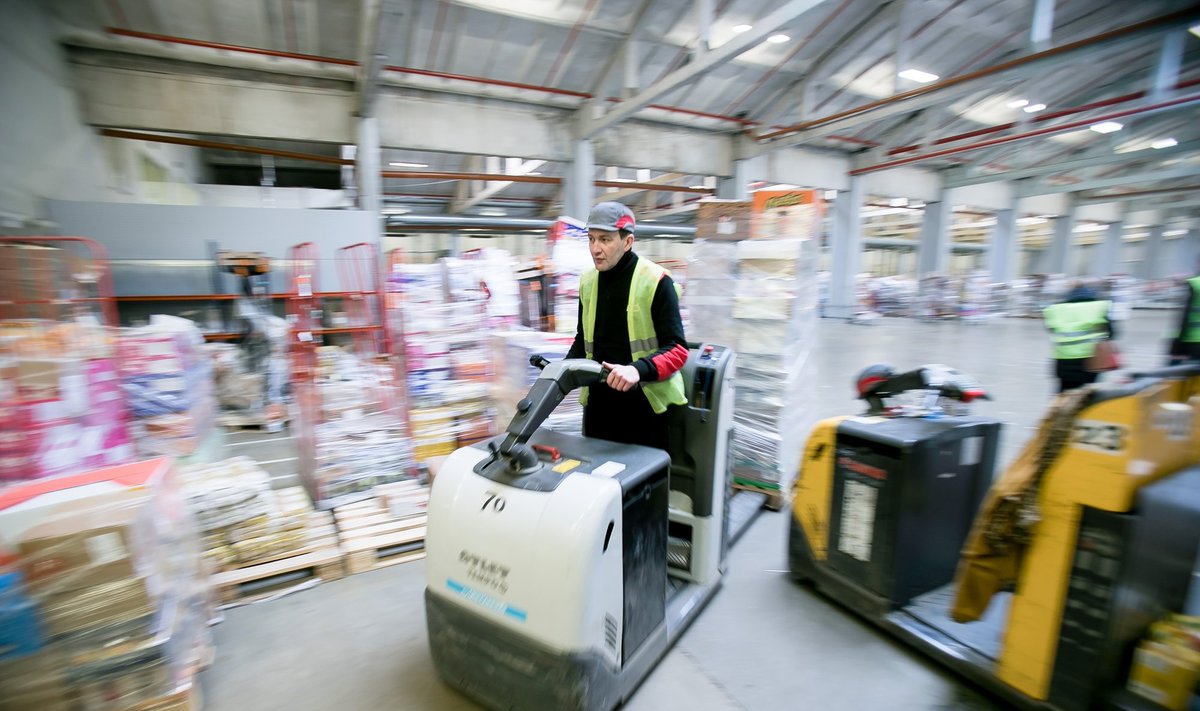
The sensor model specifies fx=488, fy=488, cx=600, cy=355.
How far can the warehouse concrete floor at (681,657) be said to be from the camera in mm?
1853

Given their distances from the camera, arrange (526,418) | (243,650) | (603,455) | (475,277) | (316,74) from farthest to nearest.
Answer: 1. (316,74)
2. (475,277)
3. (243,650)
4. (603,455)
5. (526,418)

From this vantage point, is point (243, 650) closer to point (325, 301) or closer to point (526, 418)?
point (526, 418)

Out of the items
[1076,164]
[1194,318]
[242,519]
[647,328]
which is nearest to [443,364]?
[242,519]

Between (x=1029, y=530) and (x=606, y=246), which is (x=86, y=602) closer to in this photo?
(x=606, y=246)

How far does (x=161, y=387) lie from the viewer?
3.79 metres

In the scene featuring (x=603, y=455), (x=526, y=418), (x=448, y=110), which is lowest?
(x=603, y=455)

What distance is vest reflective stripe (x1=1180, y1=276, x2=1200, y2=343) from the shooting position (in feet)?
10.7

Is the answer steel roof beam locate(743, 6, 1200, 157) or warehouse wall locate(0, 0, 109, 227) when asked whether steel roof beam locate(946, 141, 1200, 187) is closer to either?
steel roof beam locate(743, 6, 1200, 157)

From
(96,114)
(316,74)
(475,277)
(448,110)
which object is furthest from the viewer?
(448,110)

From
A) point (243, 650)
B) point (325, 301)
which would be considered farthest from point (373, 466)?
point (325, 301)

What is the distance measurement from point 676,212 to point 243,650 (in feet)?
52.4

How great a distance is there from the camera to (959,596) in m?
1.83

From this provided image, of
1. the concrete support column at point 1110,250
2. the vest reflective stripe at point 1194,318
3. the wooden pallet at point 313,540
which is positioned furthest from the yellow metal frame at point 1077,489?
the concrete support column at point 1110,250

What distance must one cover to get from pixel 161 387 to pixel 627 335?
154 inches
